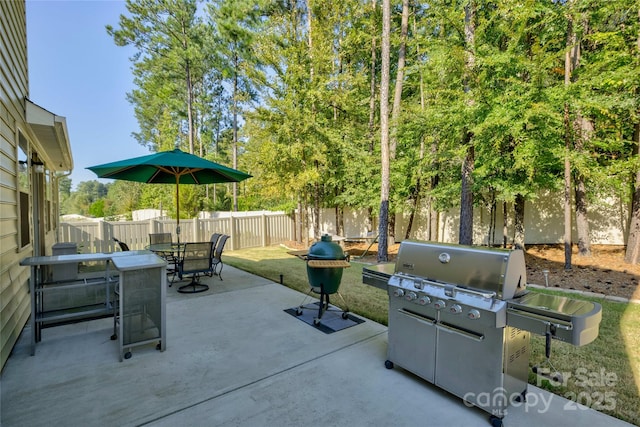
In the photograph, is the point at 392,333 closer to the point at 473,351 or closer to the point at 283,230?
the point at 473,351

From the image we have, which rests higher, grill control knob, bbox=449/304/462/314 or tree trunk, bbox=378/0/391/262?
tree trunk, bbox=378/0/391/262

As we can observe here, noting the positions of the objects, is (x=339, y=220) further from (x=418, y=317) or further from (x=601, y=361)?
(x=418, y=317)

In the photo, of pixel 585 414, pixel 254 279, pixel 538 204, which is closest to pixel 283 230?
pixel 254 279

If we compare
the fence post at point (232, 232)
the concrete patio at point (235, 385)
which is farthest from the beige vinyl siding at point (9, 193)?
the fence post at point (232, 232)

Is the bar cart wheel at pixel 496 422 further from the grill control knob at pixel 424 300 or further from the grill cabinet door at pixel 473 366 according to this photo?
the grill control knob at pixel 424 300

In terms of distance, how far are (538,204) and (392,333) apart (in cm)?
1025

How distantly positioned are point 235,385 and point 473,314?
200 cm

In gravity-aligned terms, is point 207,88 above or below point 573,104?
above

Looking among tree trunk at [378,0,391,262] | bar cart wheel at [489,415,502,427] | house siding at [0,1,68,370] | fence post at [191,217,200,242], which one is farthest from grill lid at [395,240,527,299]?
fence post at [191,217,200,242]

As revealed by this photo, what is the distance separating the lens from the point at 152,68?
725 inches

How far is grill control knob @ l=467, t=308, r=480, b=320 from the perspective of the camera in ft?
7.01

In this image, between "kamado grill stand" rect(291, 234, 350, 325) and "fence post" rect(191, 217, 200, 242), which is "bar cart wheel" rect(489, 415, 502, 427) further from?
"fence post" rect(191, 217, 200, 242)

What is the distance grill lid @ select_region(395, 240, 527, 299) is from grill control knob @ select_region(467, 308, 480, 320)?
17 cm

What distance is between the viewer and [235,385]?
2613 mm
